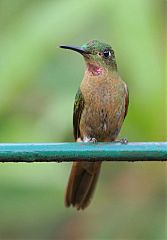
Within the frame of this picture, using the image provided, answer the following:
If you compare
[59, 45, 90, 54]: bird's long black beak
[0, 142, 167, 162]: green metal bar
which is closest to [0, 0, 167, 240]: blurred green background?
[59, 45, 90, 54]: bird's long black beak

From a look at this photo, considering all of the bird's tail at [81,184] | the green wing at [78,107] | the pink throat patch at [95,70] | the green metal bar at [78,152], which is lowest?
the bird's tail at [81,184]

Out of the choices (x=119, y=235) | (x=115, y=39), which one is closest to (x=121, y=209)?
(x=119, y=235)

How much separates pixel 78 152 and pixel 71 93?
→ 114 cm

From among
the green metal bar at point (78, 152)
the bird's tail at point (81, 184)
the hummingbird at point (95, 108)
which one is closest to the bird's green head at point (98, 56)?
the hummingbird at point (95, 108)

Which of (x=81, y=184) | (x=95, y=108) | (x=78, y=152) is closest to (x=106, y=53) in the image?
(x=95, y=108)

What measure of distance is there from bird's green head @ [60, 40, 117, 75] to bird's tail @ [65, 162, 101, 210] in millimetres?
534

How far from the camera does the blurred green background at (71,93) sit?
12.7 feet

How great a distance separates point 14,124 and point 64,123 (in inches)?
10.0

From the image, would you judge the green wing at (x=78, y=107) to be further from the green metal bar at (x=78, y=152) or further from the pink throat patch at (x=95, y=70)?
the green metal bar at (x=78, y=152)

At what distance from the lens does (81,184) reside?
4.62 m

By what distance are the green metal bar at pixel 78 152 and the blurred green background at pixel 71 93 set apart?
81cm

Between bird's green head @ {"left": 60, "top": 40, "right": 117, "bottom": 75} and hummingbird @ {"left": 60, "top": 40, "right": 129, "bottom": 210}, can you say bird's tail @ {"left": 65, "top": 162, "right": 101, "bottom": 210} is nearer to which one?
hummingbird @ {"left": 60, "top": 40, "right": 129, "bottom": 210}

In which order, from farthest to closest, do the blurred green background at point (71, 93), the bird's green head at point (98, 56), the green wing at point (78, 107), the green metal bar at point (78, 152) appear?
the green wing at point (78, 107)
the bird's green head at point (98, 56)
the blurred green background at point (71, 93)
the green metal bar at point (78, 152)

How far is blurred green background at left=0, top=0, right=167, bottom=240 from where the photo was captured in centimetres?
388
